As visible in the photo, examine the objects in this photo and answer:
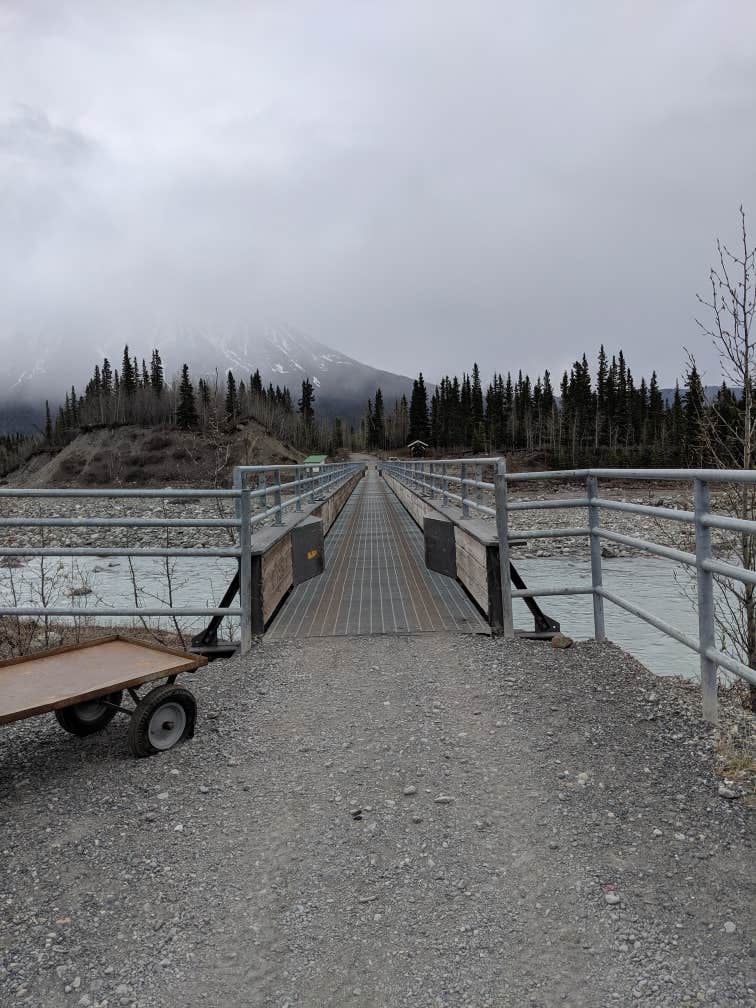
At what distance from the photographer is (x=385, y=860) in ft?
7.93

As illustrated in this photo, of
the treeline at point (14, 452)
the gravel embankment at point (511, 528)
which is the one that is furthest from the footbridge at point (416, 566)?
the treeline at point (14, 452)

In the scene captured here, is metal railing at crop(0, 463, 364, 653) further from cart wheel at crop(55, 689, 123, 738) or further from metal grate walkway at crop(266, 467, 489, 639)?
cart wheel at crop(55, 689, 123, 738)

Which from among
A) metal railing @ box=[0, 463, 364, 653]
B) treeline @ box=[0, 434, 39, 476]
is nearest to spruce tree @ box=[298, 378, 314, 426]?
treeline @ box=[0, 434, 39, 476]

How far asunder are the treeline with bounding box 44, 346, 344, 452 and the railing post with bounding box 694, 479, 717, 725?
108 meters

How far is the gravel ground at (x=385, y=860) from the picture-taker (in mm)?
1834

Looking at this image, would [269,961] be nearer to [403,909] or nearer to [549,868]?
[403,909]

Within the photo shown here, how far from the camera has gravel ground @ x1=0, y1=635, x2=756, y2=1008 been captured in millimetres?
1834

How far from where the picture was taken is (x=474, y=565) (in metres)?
6.55

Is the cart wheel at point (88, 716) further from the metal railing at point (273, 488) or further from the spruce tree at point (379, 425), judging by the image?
the spruce tree at point (379, 425)

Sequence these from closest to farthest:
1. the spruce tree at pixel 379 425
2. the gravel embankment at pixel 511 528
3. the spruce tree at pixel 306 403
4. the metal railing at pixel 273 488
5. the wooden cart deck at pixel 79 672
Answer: the wooden cart deck at pixel 79 672 < the metal railing at pixel 273 488 < the gravel embankment at pixel 511 528 < the spruce tree at pixel 306 403 < the spruce tree at pixel 379 425

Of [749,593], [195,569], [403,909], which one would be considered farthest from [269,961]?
[195,569]

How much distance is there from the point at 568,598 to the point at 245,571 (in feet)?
39.8

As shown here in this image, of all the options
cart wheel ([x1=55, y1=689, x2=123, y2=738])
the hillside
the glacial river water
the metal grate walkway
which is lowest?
the glacial river water

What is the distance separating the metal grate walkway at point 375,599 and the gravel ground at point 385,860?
73.1 inches
